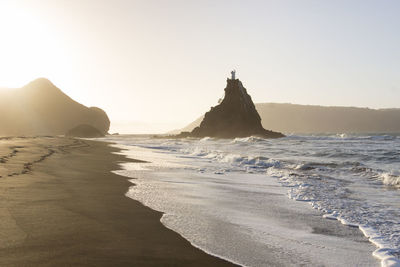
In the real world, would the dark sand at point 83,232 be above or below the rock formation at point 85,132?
below

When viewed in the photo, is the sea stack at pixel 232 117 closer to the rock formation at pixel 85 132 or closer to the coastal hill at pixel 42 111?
the rock formation at pixel 85 132

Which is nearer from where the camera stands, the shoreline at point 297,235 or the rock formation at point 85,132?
the shoreline at point 297,235

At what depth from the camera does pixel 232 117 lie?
284ft

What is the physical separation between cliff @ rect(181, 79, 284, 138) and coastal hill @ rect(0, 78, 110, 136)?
116 metres

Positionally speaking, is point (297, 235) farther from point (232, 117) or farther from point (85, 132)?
point (85, 132)

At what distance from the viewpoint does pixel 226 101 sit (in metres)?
88.4

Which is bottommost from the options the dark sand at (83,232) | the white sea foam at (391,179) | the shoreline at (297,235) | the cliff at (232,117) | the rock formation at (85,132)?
the shoreline at (297,235)

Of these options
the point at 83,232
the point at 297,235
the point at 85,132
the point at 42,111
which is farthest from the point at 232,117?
the point at 42,111

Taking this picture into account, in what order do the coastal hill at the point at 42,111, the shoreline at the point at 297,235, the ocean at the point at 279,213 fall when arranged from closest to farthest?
the shoreline at the point at 297,235, the ocean at the point at 279,213, the coastal hill at the point at 42,111

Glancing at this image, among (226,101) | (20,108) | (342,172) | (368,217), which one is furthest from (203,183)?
(20,108)

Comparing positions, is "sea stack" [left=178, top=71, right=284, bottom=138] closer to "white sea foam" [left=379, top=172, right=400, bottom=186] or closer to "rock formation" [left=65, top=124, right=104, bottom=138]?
"rock formation" [left=65, top=124, right=104, bottom=138]

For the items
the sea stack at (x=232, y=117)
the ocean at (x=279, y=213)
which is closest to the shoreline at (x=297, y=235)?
the ocean at (x=279, y=213)

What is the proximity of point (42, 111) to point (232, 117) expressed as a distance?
136850mm

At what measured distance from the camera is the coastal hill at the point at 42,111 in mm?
169000
